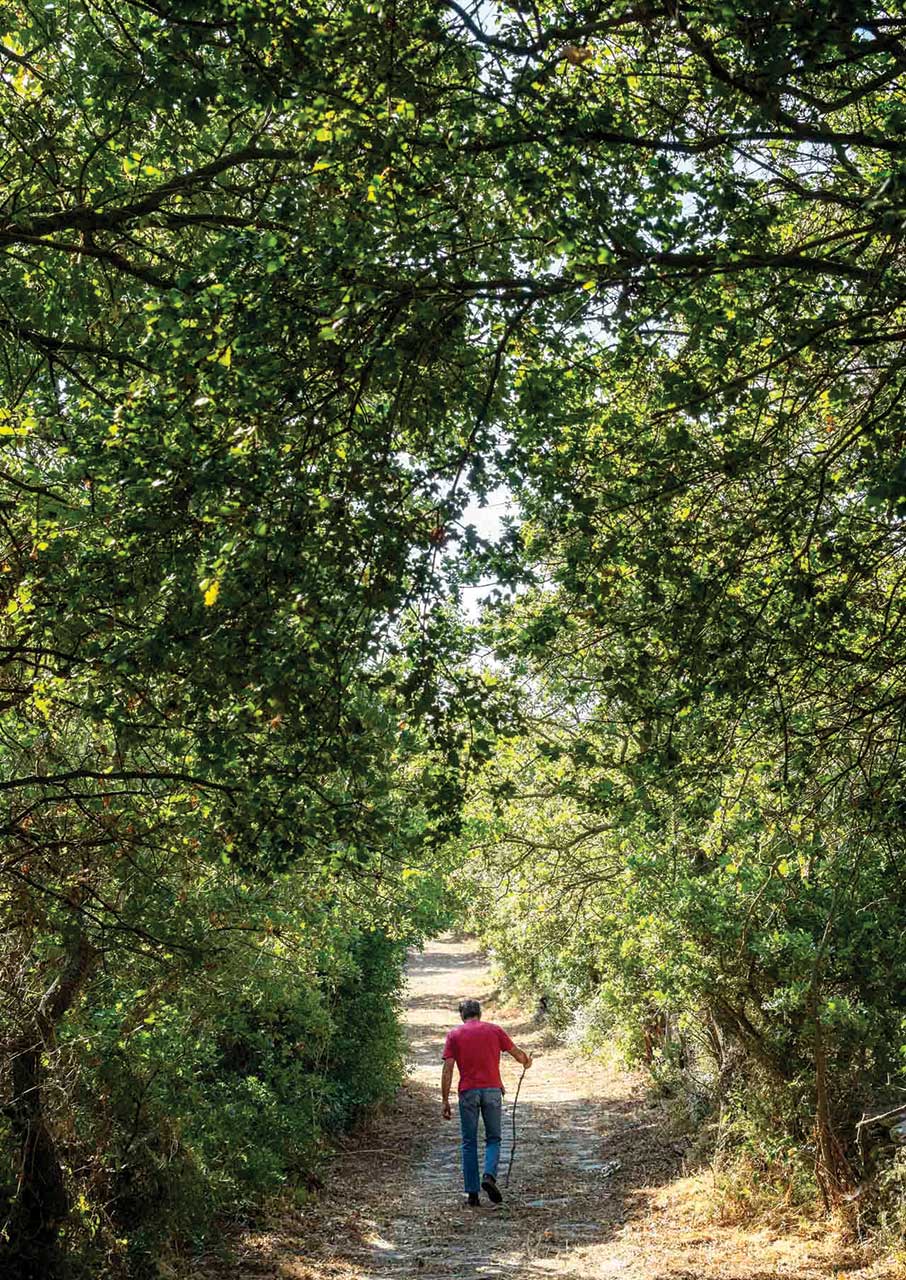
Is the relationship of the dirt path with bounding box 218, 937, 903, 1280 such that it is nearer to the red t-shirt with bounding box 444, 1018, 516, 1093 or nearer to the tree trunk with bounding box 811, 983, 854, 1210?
the tree trunk with bounding box 811, 983, 854, 1210

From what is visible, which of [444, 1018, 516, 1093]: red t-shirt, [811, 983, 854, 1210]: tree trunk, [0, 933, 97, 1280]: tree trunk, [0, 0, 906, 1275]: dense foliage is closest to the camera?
[0, 0, 906, 1275]: dense foliage

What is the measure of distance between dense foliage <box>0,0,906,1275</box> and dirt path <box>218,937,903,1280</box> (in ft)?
6.09

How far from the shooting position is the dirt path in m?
9.23

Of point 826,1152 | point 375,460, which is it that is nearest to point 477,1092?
point 826,1152

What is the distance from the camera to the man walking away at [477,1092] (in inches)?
470

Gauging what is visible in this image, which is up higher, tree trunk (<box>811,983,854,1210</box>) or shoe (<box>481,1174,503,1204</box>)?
tree trunk (<box>811,983,854,1210</box>)

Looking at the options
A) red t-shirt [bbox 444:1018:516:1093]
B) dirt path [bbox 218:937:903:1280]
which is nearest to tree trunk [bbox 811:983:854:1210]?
dirt path [bbox 218:937:903:1280]

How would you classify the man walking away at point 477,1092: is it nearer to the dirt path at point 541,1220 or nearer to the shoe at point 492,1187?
the shoe at point 492,1187

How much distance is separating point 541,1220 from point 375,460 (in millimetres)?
8825

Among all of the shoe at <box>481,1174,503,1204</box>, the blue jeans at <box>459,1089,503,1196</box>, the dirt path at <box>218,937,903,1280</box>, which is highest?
the blue jeans at <box>459,1089,503,1196</box>

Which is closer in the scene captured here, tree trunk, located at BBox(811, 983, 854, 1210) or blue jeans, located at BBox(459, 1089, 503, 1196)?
tree trunk, located at BBox(811, 983, 854, 1210)

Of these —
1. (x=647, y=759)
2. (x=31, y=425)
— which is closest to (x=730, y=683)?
(x=647, y=759)

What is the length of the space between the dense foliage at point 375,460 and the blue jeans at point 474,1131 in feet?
12.0

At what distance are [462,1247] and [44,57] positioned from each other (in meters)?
9.70
